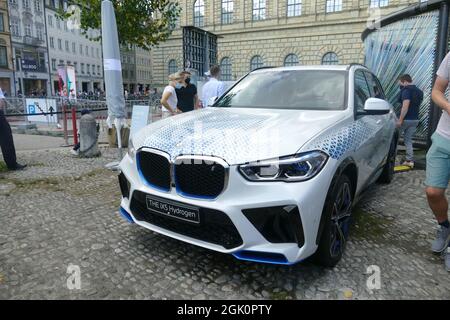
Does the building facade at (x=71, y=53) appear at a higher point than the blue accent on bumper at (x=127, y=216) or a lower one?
higher

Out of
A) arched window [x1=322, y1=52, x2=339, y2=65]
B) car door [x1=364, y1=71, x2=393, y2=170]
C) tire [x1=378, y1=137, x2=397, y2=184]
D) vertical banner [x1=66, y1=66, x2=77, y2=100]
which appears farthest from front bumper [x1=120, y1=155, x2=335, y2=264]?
arched window [x1=322, y1=52, x2=339, y2=65]

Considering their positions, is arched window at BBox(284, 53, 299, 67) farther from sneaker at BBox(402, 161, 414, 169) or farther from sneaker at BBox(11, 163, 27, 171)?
sneaker at BBox(11, 163, 27, 171)

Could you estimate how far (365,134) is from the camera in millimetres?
3422

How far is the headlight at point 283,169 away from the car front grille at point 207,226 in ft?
1.13

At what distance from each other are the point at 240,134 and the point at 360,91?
1927 mm

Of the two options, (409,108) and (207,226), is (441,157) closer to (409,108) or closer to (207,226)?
(207,226)

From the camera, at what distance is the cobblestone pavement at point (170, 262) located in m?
2.53

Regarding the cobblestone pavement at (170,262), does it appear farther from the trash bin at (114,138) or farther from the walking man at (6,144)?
the trash bin at (114,138)

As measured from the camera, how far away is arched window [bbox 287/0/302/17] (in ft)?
129

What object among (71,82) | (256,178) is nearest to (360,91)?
(256,178)

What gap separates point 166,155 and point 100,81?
237 ft

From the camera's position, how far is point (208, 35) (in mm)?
22109

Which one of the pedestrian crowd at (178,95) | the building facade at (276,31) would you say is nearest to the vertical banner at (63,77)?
the pedestrian crowd at (178,95)

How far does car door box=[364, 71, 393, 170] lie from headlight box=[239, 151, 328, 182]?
6.18 ft
